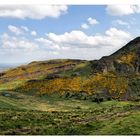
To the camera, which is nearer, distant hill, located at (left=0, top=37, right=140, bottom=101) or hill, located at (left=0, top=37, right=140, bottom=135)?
hill, located at (left=0, top=37, right=140, bottom=135)

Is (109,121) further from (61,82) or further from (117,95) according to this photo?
(61,82)

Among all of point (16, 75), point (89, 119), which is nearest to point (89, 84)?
point (89, 119)

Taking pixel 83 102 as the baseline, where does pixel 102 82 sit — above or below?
above

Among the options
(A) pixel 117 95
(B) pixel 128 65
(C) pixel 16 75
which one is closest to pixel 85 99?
(A) pixel 117 95

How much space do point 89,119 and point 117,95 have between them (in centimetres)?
4498

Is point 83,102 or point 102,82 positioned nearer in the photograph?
point 83,102

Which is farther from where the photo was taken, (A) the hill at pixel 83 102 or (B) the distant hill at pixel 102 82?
(B) the distant hill at pixel 102 82

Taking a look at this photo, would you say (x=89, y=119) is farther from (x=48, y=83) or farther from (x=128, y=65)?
(x=128, y=65)
